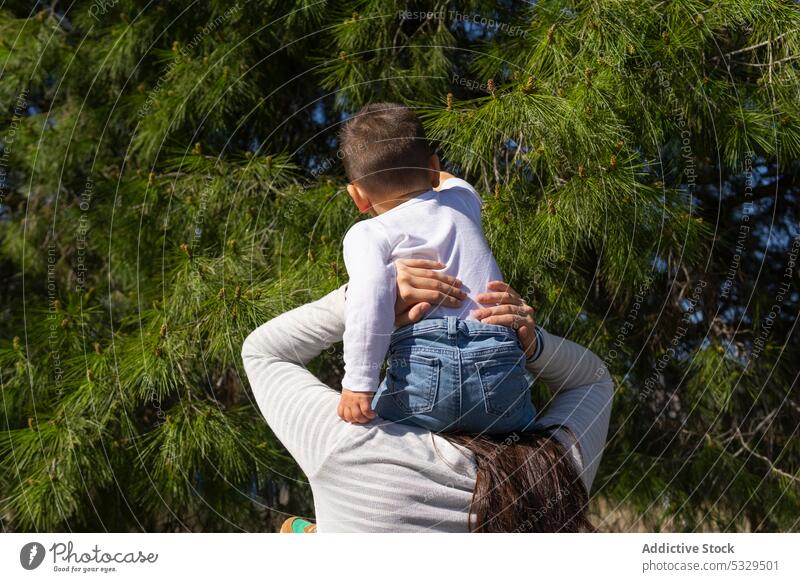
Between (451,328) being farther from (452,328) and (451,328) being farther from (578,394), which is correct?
(578,394)

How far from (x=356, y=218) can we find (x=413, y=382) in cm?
48

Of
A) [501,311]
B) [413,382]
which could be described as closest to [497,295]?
[501,311]

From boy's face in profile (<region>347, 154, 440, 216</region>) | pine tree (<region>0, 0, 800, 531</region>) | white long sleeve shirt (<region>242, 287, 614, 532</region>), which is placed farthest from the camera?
pine tree (<region>0, 0, 800, 531</region>)

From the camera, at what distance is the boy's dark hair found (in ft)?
3.00

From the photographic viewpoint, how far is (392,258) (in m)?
0.89

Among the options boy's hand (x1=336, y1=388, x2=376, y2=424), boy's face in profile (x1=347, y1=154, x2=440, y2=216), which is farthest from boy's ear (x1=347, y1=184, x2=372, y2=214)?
boy's hand (x1=336, y1=388, x2=376, y2=424)

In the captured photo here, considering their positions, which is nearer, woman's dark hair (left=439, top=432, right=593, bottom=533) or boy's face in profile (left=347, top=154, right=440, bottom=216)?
woman's dark hair (left=439, top=432, right=593, bottom=533)

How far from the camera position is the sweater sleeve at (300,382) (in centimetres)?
84

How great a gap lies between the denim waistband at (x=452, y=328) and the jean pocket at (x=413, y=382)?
3 cm

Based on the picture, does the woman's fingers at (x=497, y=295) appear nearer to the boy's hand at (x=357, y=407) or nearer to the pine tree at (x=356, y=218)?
the boy's hand at (x=357, y=407)

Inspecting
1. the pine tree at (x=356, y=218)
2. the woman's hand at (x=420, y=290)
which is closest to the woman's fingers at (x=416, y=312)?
the woman's hand at (x=420, y=290)

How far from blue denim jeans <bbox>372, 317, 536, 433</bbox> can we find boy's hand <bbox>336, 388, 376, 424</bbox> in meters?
0.04

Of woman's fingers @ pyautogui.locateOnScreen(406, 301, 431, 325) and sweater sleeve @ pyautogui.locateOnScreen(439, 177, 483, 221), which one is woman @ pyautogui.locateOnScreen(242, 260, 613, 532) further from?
sweater sleeve @ pyautogui.locateOnScreen(439, 177, 483, 221)
